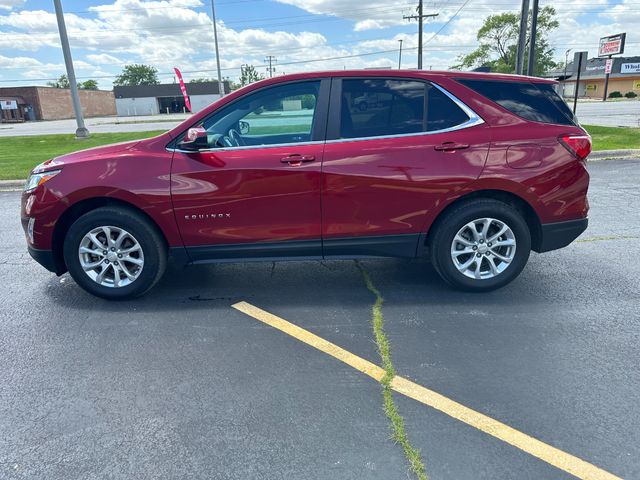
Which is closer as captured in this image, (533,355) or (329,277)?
(533,355)

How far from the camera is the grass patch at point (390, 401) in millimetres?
2266

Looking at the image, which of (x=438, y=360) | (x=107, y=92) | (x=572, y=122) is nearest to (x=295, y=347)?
(x=438, y=360)

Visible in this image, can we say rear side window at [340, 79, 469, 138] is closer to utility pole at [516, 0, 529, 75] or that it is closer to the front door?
the front door

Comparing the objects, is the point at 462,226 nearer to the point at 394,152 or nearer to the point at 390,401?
the point at 394,152

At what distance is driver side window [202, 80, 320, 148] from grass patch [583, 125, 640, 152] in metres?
10.3

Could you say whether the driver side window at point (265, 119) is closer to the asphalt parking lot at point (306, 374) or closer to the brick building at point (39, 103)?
the asphalt parking lot at point (306, 374)

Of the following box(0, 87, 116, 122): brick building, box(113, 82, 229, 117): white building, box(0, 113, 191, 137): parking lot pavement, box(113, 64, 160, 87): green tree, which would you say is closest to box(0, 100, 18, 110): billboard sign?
box(0, 87, 116, 122): brick building

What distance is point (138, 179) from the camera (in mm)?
3850

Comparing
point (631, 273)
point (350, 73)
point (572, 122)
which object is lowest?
point (631, 273)

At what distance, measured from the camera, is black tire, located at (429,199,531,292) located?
4.00 meters

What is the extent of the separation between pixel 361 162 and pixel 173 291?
6.83 ft

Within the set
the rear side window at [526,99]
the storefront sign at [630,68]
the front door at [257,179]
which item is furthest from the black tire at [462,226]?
the storefront sign at [630,68]

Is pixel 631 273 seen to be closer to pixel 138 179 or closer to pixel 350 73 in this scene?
pixel 350 73

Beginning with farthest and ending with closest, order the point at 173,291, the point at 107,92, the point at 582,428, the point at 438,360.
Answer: the point at 107,92
the point at 173,291
the point at 438,360
the point at 582,428
